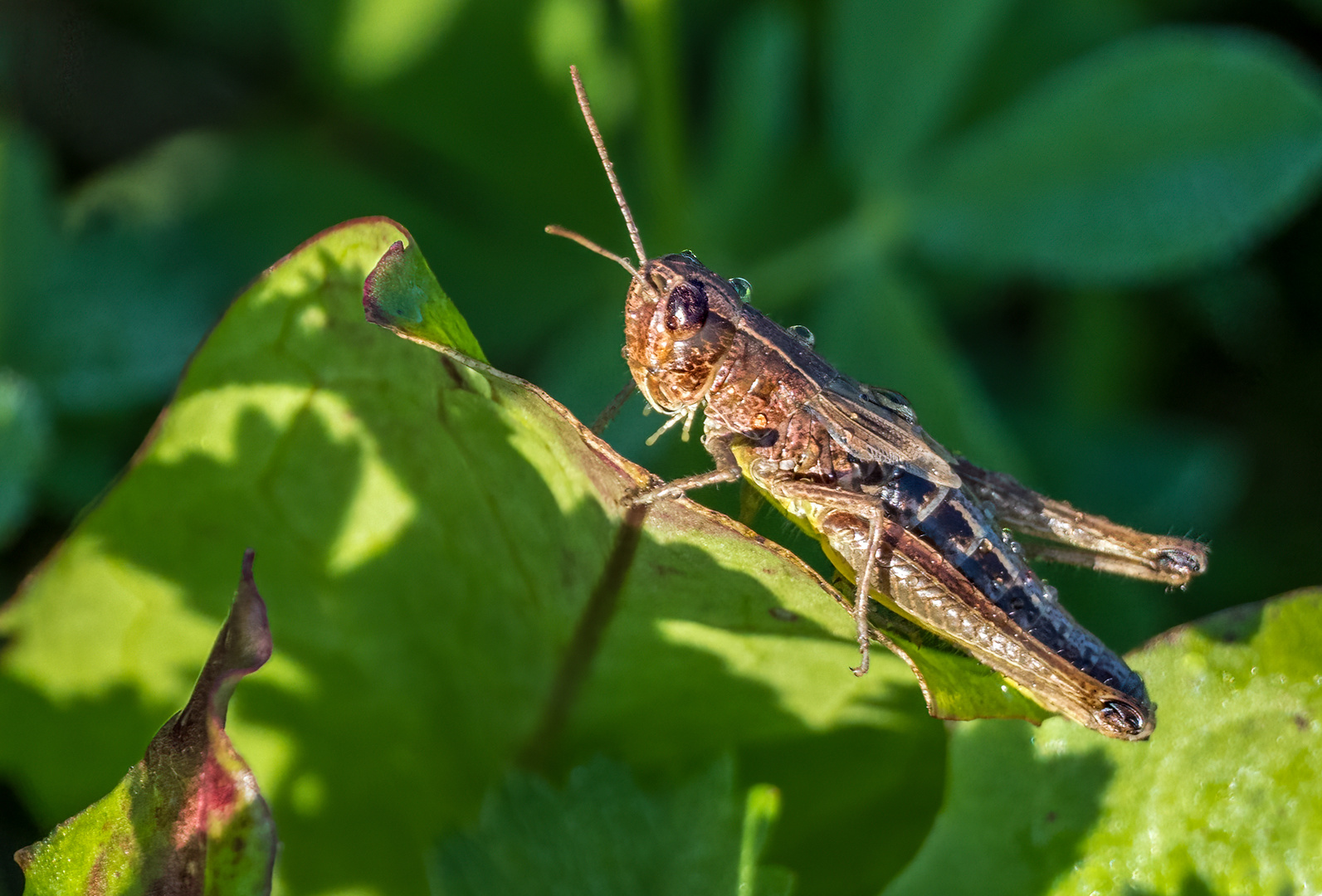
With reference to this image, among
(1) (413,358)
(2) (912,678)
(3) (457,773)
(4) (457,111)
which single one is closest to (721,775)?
(2) (912,678)

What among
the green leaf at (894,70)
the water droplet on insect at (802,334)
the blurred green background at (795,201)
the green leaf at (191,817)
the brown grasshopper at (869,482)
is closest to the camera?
the green leaf at (191,817)

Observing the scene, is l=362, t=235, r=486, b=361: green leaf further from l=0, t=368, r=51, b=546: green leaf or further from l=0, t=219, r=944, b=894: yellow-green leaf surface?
l=0, t=368, r=51, b=546: green leaf

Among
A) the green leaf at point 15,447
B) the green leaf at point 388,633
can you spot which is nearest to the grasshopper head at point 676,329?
the green leaf at point 388,633

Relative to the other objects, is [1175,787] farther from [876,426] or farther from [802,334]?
[802,334]

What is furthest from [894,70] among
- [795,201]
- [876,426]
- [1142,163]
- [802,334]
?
[876,426]

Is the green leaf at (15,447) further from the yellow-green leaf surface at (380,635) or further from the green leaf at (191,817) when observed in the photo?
the green leaf at (191,817)

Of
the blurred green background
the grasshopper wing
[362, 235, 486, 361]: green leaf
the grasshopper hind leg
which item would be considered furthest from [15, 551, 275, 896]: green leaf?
the blurred green background

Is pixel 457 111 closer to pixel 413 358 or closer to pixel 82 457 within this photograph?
pixel 82 457
